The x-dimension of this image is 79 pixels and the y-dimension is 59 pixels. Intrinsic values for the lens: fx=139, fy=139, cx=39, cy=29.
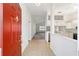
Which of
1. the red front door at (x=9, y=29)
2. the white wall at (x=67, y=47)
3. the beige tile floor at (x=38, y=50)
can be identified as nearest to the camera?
the red front door at (x=9, y=29)

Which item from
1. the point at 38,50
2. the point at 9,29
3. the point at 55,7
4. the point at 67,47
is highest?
the point at 55,7

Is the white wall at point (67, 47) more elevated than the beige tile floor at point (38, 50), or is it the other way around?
the white wall at point (67, 47)

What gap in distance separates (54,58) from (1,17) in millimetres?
750

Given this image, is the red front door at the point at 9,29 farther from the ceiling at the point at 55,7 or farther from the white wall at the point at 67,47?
the white wall at the point at 67,47

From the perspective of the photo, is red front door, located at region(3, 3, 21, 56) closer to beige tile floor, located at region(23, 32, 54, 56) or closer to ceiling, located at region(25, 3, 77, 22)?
ceiling, located at region(25, 3, 77, 22)

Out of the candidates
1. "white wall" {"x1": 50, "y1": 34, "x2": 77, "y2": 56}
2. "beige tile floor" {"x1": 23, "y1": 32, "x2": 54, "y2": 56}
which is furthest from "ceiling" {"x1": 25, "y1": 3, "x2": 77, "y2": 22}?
"beige tile floor" {"x1": 23, "y1": 32, "x2": 54, "y2": 56}

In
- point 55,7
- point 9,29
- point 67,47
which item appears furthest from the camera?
point 55,7

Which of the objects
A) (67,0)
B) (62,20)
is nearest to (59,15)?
(62,20)

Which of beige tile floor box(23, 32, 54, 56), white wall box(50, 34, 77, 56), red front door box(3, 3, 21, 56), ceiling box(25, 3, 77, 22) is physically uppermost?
ceiling box(25, 3, 77, 22)

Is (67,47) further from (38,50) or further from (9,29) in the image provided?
(38,50)

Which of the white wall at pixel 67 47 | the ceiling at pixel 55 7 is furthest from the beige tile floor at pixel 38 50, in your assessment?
the ceiling at pixel 55 7

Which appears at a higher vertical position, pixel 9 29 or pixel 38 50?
pixel 9 29

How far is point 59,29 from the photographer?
8453 mm

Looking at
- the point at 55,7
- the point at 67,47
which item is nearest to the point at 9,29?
the point at 67,47
